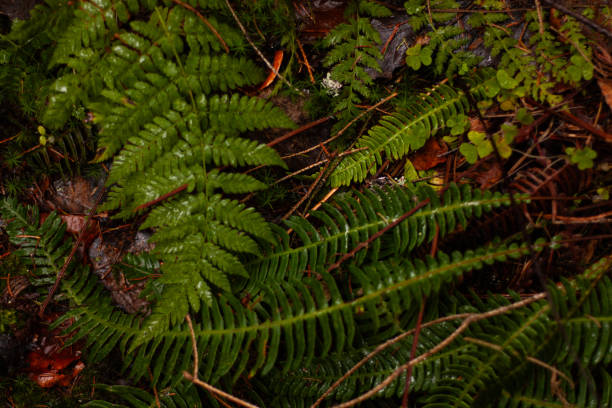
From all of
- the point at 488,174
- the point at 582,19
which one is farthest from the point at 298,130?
the point at 582,19

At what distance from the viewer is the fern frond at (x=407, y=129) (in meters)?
3.05

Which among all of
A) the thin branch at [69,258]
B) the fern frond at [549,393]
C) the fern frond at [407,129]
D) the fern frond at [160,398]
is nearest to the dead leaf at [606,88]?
the fern frond at [407,129]

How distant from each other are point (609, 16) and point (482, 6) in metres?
0.89

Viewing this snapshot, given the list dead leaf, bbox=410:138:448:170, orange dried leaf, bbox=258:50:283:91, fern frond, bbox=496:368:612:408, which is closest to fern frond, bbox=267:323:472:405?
fern frond, bbox=496:368:612:408

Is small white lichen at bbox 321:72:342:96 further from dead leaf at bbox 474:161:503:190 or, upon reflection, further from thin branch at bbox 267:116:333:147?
dead leaf at bbox 474:161:503:190

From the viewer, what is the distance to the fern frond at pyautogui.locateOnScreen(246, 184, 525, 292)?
270 centimetres

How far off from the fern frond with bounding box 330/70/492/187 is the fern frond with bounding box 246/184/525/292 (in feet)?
0.95

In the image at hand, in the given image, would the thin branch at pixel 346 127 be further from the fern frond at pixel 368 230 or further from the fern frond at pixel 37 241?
the fern frond at pixel 37 241

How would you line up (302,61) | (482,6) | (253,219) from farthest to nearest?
(302,61) → (482,6) → (253,219)

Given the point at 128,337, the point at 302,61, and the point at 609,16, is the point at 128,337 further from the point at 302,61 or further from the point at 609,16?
the point at 609,16

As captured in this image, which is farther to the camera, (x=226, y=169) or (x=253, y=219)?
(x=226, y=169)

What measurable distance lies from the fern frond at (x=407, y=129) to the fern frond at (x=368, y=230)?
289 mm

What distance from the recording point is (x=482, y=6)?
3.08 m

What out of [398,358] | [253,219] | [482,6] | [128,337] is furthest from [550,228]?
[128,337]
